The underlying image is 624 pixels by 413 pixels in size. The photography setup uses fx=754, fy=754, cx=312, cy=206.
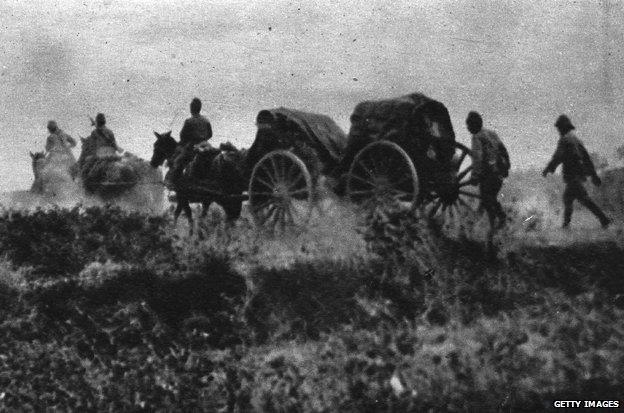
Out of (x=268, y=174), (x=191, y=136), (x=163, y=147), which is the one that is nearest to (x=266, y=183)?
(x=268, y=174)

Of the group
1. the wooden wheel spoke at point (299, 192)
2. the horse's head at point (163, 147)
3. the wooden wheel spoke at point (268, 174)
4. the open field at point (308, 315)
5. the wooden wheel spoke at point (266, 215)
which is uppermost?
the horse's head at point (163, 147)

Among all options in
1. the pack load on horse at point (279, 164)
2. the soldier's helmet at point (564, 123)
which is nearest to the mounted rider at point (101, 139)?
the pack load on horse at point (279, 164)

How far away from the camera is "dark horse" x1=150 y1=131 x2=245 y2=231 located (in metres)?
12.1

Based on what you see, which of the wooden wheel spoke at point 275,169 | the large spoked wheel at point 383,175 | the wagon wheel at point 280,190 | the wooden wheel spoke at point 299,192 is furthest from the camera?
the wooden wheel spoke at point 275,169

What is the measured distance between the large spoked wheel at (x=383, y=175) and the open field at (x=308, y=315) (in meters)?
0.36

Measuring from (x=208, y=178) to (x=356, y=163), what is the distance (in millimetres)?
3094

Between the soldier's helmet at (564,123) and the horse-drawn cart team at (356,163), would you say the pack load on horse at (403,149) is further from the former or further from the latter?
the soldier's helmet at (564,123)

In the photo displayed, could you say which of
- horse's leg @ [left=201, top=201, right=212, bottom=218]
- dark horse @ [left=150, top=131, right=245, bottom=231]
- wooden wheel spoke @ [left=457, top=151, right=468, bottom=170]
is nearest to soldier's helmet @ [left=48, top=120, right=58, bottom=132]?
dark horse @ [left=150, top=131, right=245, bottom=231]

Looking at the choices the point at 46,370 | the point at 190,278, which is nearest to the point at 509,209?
the point at 190,278

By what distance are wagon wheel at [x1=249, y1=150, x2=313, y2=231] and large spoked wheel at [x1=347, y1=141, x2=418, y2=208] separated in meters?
0.75

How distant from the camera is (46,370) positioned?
8.42 meters

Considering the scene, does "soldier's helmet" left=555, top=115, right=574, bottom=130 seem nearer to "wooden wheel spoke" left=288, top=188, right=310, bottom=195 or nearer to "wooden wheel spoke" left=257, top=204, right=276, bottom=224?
"wooden wheel spoke" left=288, top=188, right=310, bottom=195

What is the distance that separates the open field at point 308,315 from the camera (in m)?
6.65

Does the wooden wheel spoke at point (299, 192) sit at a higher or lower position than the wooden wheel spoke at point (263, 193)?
higher
